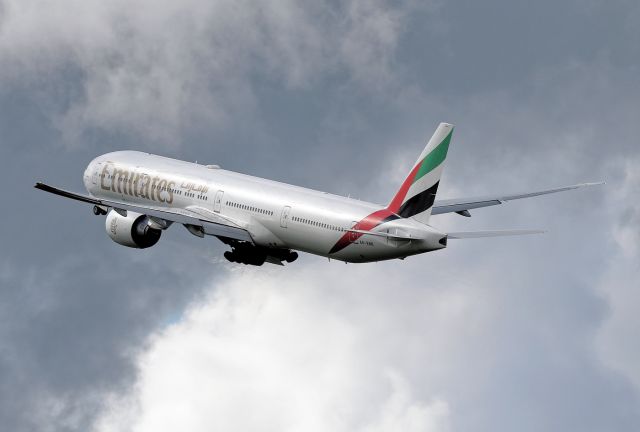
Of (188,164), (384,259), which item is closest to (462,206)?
(384,259)

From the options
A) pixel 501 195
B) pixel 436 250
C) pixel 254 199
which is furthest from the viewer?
pixel 501 195

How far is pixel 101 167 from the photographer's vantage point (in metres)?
89.3

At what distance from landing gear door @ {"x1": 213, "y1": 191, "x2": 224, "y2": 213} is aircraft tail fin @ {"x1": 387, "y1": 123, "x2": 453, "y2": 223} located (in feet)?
41.0

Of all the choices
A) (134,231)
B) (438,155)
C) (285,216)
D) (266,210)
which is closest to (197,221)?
(266,210)

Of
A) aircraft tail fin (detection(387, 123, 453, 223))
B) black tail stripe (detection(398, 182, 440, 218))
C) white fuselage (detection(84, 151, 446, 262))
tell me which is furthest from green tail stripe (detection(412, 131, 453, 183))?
white fuselage (detection(84, 151, 446, 262))

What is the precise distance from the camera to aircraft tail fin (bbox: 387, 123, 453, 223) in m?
72.7

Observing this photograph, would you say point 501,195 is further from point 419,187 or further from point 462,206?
point 419,187

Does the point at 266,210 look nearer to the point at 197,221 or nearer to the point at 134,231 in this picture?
the point at 197,221

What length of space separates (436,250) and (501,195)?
47.7 ft

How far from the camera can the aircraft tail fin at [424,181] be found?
72688 millimetres

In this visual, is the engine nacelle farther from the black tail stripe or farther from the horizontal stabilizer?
the horizontal stabilizer

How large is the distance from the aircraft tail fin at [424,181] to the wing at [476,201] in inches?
404

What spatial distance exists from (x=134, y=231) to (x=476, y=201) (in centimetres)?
2176

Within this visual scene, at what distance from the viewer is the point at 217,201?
81.5m
